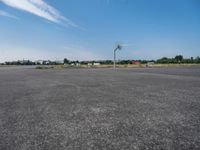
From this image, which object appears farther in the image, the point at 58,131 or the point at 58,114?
the point at 58,114

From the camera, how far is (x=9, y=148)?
3627mm

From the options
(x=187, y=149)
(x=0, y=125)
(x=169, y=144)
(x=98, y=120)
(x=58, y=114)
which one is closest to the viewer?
(x=187, y=149)

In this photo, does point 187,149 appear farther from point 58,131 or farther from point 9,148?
point 9,148

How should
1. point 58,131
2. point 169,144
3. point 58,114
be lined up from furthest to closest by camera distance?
point 58,114 → point 58,131 → point 169,144

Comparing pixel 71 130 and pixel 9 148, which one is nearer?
pixel 9 148

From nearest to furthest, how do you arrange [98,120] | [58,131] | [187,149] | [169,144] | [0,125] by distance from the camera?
[187,149]
[169,144]
[58,131]
[0,125]
[98,120]

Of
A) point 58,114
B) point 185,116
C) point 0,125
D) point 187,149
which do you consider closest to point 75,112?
point 58,114

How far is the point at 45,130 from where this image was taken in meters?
4.64

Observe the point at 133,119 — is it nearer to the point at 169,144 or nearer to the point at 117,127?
the point at 117,127

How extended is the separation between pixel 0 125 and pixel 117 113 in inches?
128

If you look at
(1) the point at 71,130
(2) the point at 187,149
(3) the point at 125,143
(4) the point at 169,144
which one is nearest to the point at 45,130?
(1) the point at 71,130

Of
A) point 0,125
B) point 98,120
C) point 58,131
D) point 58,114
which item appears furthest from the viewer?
point 58,114

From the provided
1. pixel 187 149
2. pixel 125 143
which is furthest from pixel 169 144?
pixel 125 143

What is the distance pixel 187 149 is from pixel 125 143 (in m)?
1.10
